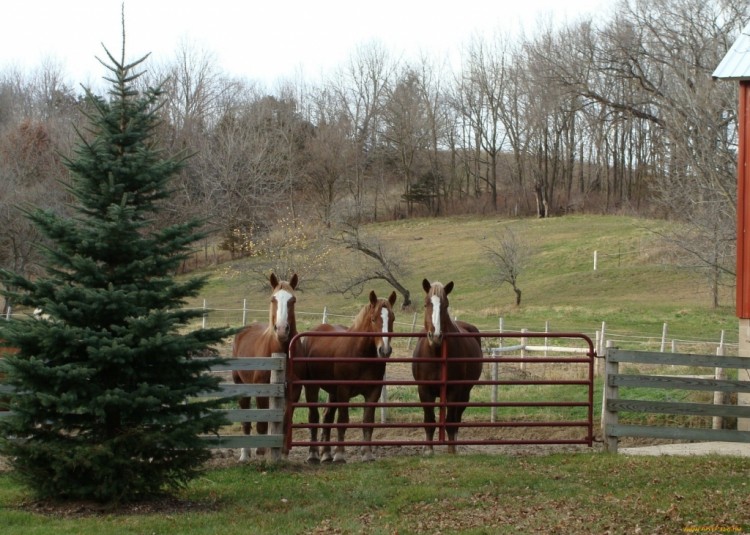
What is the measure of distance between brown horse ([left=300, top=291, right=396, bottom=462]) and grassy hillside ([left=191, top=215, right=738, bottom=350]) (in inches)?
819

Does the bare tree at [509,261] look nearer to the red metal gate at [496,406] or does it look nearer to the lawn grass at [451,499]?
the red metal gate at [496,406]

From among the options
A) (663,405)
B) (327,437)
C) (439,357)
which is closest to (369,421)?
(327,437)

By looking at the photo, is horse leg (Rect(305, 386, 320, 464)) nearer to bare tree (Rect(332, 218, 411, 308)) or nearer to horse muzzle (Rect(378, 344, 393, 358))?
horse muzzle (Rect(378, 344, 393, 358))

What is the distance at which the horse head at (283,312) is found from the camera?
1040cm

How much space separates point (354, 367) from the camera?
11062 millimetres

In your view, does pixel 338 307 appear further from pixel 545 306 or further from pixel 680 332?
pixel 680 332

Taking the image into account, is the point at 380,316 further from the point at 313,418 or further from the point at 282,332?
the point at 313,418

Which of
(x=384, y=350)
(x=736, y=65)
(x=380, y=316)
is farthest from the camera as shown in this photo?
(x=736, y=65)

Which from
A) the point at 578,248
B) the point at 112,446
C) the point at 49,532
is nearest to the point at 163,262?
the point at 112,446

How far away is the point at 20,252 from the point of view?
3797cm

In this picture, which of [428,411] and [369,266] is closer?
[428,411]

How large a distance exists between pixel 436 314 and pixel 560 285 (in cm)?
3539

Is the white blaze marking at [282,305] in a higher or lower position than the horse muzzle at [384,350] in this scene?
higher

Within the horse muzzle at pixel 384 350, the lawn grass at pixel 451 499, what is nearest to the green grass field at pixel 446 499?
the lawn grass at pixel 451 499
